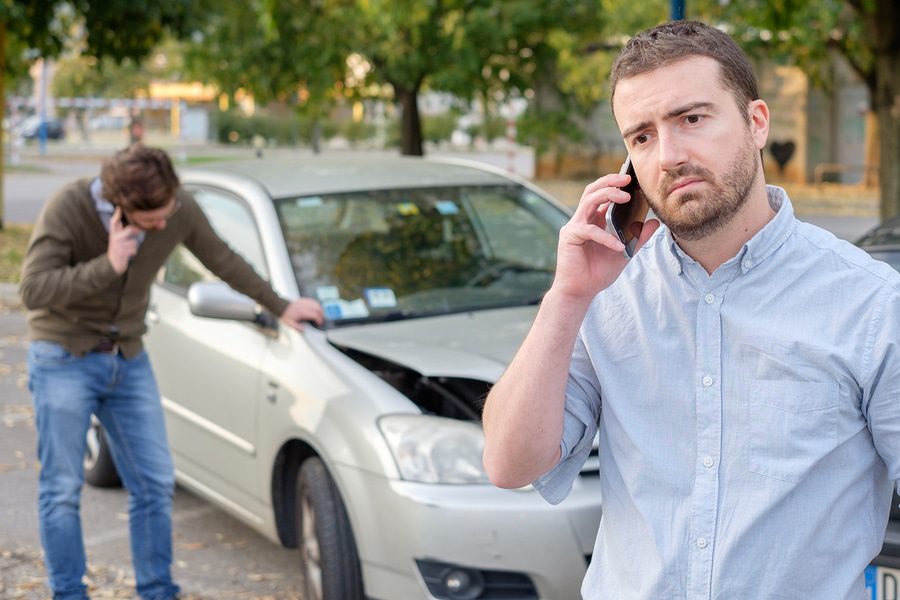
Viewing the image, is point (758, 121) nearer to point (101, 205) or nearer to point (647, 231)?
point (647, 231)

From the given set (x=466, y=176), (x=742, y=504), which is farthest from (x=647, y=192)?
(x=466, y=176)

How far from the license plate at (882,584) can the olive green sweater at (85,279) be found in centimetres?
235

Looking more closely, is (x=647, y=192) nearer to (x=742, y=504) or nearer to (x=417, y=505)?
(x=742, y=504)

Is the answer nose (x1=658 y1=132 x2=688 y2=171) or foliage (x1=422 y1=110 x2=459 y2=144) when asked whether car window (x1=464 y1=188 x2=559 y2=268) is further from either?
foliage (x1=422 y1=110 x2=459 y2=144)

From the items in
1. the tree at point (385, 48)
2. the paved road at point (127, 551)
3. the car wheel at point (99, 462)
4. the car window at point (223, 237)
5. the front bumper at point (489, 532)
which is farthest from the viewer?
the tree at point (385, 48)

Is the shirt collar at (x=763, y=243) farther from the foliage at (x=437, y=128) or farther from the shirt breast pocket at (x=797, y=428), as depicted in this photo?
the foliage at (x=437, y=128)

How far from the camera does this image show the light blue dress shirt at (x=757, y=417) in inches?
73.9

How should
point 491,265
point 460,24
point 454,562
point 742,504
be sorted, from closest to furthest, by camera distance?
1. point 742,504
2. point 454,562
3. point 491,265
4. point 460,24

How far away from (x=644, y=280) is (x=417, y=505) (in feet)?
7.18

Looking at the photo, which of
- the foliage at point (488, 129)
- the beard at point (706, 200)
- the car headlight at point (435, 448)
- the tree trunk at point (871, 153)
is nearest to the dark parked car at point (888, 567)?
the car headlight at point (435, 448)

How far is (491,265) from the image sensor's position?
568cm

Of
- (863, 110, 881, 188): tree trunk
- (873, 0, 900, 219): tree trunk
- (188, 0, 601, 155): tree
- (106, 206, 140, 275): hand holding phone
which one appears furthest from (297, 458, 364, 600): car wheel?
(863, 110, 881, 188): tree trunk

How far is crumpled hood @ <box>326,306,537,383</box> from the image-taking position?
4.50m

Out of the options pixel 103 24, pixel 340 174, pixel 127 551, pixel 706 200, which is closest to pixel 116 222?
pixel 340 174
